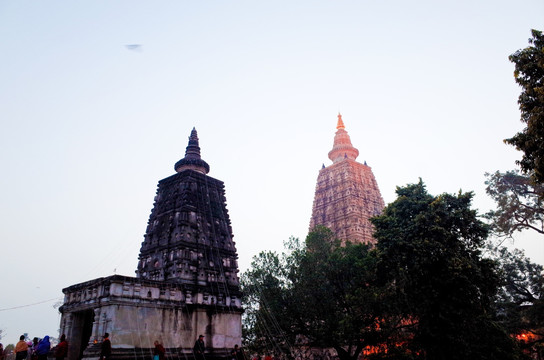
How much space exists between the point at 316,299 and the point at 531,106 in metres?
18.4

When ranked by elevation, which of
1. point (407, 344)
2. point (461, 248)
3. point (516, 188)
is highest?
point (516, 188)

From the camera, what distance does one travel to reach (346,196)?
186 ft

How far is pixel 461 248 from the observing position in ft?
72.6

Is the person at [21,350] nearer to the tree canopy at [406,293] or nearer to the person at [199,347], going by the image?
the person at [199,347]

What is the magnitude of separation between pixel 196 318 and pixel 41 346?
24.6 feet

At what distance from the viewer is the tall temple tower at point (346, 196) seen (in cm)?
5419

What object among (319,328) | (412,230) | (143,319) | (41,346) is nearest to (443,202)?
(412,230)

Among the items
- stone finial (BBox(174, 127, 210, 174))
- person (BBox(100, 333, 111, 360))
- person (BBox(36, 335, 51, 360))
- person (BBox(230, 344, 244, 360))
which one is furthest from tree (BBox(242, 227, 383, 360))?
person (BBox(36, 335, 51, 360))

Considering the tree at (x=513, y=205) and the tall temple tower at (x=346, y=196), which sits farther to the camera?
the tall temple tower at (x=346, y=196)

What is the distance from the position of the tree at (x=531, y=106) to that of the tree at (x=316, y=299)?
12.6 m

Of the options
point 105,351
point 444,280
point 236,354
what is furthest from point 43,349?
point 444,280

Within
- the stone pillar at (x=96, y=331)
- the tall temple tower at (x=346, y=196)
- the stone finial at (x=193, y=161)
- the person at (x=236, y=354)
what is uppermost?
the tall temple tower at (x=346, y=196)

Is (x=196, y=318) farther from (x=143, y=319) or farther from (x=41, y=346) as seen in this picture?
(x=41, y=346)

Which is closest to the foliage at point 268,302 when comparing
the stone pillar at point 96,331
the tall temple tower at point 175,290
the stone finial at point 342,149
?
the tall temple tower at point 175,290
